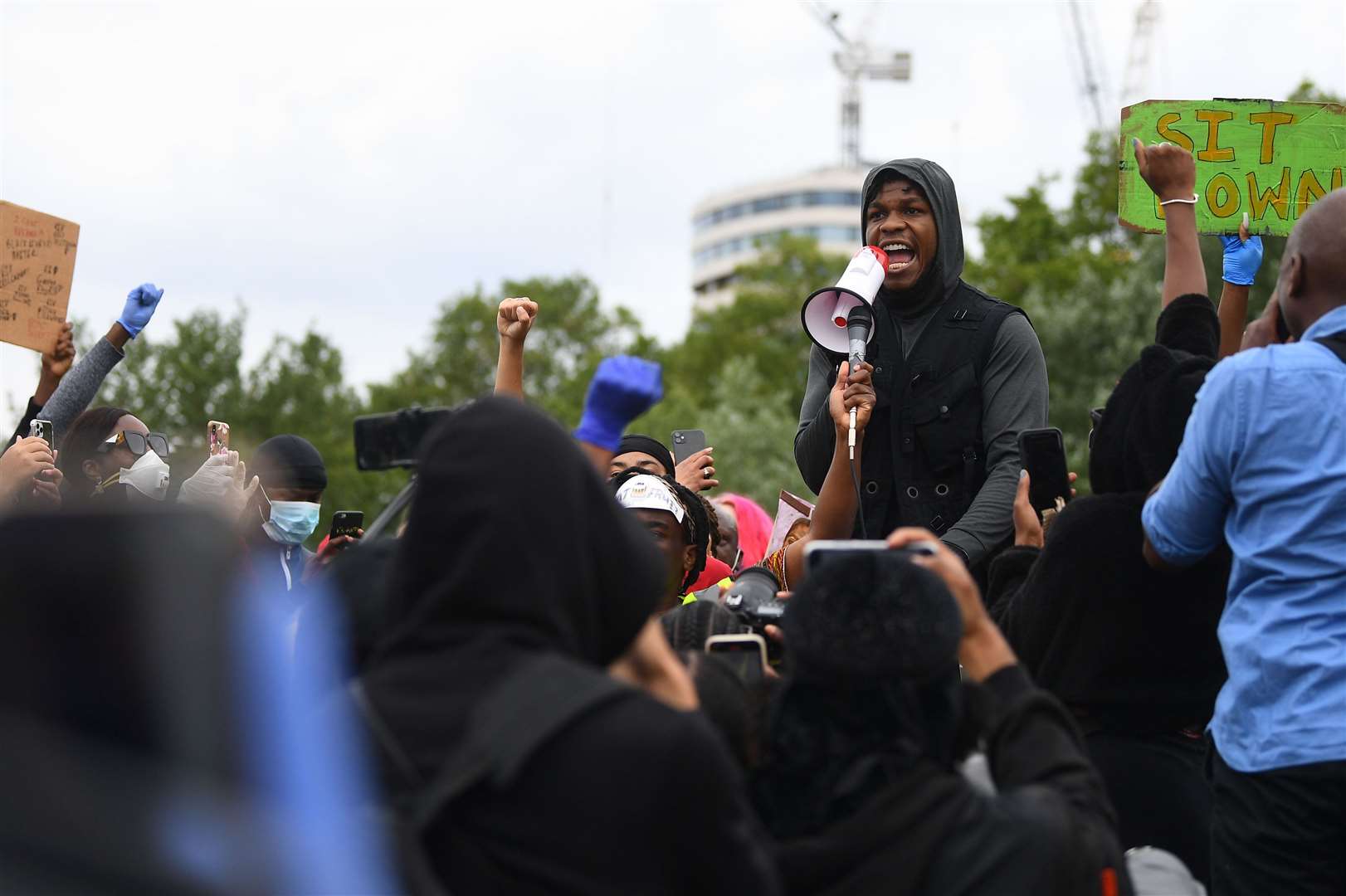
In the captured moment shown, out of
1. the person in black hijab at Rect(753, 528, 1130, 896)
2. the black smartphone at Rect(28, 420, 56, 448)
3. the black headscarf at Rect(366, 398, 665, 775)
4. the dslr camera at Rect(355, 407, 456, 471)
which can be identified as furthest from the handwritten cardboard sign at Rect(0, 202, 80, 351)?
the person in black hijab at Rect(753, 528, 1130, 896)

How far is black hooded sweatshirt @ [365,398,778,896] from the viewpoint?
224cm

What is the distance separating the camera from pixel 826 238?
135m

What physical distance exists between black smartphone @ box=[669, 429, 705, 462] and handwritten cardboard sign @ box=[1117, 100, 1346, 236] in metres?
2.92

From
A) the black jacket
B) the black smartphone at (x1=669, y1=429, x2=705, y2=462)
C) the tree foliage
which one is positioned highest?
the tree foliage

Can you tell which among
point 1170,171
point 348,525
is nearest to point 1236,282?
point 1170,171

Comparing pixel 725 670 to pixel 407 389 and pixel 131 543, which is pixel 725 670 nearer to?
pixel 131 543

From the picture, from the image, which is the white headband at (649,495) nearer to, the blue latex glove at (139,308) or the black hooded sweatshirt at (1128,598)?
the black hooded sweatshirt at (1128,598)

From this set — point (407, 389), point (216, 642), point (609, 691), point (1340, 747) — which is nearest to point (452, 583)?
point (609, 691)

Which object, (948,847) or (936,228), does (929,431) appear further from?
(948,847)

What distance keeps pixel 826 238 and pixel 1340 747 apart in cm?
13384

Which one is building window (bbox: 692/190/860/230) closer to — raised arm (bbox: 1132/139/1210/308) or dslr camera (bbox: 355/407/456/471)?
dslr camera (bbox: 355/407/456/471)

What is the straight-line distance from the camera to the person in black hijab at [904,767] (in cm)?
255

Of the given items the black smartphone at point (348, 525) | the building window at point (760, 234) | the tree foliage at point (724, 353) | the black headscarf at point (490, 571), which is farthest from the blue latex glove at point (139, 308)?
the building window at point (760, 234)

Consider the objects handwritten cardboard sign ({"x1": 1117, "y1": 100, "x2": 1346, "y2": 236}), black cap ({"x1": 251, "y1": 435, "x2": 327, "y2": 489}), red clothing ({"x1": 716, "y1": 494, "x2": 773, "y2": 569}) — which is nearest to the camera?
handwritten cardboard sign ({"x1": 1117, "y1": 100, "x2": 1346, "y2": 236})
